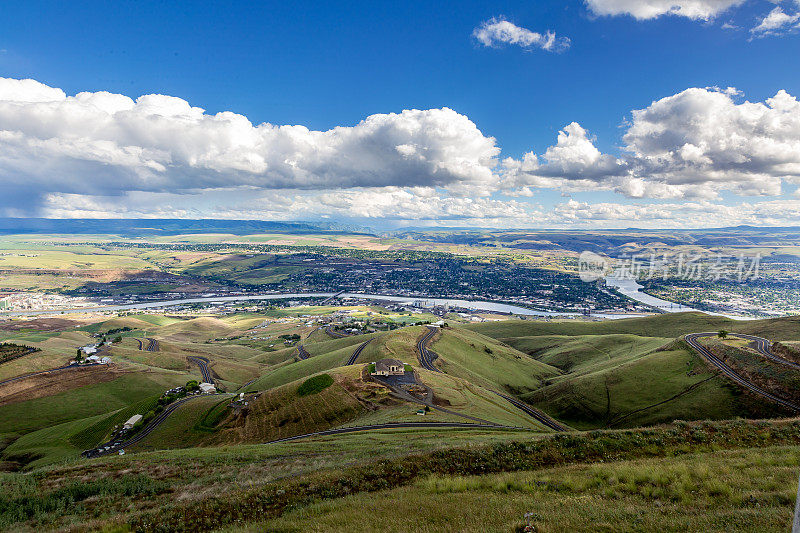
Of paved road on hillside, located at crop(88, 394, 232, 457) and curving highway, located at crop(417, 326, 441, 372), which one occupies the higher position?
curving highway, located at crop(417, 326, 441, 372)

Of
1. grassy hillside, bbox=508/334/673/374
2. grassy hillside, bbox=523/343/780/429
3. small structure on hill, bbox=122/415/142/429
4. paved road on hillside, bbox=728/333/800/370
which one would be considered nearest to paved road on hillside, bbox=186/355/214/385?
small structure on hill, bbox=122/415/142/429

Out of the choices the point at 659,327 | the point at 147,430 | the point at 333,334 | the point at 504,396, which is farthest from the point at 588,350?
the point at 147,430

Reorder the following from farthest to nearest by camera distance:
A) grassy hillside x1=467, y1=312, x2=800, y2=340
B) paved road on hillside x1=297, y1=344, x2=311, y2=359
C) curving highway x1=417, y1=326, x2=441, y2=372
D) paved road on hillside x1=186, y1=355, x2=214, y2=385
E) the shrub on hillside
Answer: paved road on hillside x1=297, y1=344, x2=311, y2=359, paved road on hillside x1=186, y1=355, x2=214, y2=385, grassy hillside x1=467, y1=312, x2=800, y2=340, curving highway x1=417, y1=326, x2=441, y2=372, the shrub on hillside

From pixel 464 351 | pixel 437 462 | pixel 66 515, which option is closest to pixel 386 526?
pixel 437 462

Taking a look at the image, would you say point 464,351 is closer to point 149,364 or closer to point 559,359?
point 559,359

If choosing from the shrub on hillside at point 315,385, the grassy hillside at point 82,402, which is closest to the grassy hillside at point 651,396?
the shrub on hillside at point 315,385

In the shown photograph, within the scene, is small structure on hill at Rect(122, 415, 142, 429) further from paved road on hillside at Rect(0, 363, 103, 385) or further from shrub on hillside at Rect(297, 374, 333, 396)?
paved road on hillside at Rect(0, 363, 103, 385)
